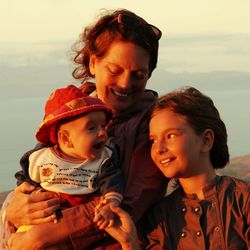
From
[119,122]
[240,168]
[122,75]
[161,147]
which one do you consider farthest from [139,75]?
[240,168]

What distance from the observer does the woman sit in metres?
5.04

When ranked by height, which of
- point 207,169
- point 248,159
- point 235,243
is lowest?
point 248,159

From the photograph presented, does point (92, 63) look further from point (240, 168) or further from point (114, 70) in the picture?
point (240, 168)

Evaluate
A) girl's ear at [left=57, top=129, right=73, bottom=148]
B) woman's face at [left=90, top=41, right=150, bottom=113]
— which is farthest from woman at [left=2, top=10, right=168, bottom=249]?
girl's ear at [left=57, top=129, right=73, bottom=148]

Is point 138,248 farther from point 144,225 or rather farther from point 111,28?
point 111,28

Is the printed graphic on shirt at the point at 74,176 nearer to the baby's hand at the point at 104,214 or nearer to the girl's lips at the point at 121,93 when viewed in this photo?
the baby's hand at the point at 104,214

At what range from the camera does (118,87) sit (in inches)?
216

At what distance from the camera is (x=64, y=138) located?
5.00m

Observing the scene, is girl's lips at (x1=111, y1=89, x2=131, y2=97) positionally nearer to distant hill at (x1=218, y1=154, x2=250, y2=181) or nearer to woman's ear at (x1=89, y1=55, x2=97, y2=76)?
woman's ear at (x1=89, y1=55, x2=97, y2=76)

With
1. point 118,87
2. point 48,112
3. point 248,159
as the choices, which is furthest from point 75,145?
point 248,159

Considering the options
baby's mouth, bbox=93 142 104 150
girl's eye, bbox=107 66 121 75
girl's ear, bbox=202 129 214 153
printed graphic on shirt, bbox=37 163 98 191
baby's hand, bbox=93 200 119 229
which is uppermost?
girl's eye, bbox=107 66 121 75

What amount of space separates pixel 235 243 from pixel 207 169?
58cm

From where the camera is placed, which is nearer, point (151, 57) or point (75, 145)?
point (75, 145)

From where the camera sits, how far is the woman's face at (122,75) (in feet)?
17.8
